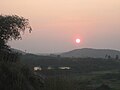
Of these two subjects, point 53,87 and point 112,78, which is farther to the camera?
point 112,78

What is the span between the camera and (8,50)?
26.4 metres

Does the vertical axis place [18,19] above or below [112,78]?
above

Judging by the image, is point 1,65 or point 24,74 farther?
point 24,74

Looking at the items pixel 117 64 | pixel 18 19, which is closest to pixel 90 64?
pixel 117 64

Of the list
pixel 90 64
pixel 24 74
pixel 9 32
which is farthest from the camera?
pixel 90 64

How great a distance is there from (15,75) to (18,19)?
13.6 m

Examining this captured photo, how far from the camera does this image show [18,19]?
30.3 m

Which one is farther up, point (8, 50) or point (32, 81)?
point (8, 50)

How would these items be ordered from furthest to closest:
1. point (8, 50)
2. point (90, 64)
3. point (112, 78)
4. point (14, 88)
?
point (90, 64)
point (112, 78)
point (8, 50)
point (14, 88)

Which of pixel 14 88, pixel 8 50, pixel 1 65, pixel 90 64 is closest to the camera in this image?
pixel 14 88

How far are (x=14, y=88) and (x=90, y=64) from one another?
272ft

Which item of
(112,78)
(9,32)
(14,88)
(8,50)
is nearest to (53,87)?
(14,88)

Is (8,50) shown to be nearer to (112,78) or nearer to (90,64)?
(112,78)

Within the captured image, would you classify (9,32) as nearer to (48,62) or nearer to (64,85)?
(64,85)
